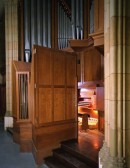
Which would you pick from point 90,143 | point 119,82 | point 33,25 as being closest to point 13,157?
point 90,143

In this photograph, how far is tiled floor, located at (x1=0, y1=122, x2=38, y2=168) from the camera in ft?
16.0

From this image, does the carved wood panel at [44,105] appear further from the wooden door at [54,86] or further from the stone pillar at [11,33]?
the stone pillar at [11,33]

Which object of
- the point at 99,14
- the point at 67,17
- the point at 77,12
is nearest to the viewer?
the point at 99,14

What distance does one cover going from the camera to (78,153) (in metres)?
4.48

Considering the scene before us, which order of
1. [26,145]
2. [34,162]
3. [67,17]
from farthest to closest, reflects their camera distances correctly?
[67,17]
[26,145]
[34,162]

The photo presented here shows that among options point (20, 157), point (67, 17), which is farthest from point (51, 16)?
point (20, 157)

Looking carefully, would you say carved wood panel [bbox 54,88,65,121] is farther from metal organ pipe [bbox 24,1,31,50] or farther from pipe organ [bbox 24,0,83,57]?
metal organ pipe [bbox 24,1,31,50]

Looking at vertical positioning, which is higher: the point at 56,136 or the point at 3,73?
the point at 3,73

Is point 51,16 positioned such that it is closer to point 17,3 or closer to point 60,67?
point 17,3

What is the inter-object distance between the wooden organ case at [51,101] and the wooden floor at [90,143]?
1.23 ft

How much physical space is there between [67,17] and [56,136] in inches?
149

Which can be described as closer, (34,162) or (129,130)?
(129,130)

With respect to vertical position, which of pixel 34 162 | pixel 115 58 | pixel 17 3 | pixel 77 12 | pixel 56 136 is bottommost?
pixel 34 162

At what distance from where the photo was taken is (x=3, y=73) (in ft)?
36.3
